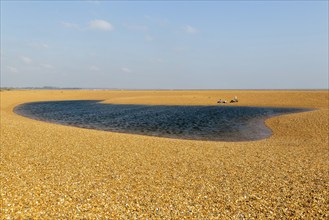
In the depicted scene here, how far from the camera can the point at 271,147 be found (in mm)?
22344

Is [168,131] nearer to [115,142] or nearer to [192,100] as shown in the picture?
[115,142]

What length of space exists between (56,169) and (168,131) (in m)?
20.0

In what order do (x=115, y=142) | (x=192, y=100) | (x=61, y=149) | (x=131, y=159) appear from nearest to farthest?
(x=131, y=159) → (x=61, y=149) → (x=115, y=142) → (x=192, y=100)

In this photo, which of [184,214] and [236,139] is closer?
[184,214]

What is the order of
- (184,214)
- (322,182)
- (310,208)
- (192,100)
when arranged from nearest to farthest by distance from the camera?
(184,214)
(310,208)
(322,182)
(192,100)

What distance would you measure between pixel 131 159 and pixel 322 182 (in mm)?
10992

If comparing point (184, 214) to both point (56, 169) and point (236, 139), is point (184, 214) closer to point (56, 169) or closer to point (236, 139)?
point (56, 169)

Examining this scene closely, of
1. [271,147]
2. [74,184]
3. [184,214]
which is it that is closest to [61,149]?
[74,184]

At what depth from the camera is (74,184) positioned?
465 inches

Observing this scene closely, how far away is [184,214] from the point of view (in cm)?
938

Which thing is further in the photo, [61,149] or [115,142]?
[115,142]

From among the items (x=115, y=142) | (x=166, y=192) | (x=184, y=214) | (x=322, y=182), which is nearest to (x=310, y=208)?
(x=322, y=182)

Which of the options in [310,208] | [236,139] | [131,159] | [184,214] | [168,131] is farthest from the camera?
[168,131]

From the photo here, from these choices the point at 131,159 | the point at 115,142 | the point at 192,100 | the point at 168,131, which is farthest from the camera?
the point at 192,100
